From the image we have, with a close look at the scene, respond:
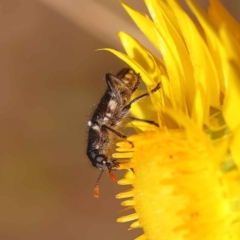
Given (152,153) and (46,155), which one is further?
(46,155)

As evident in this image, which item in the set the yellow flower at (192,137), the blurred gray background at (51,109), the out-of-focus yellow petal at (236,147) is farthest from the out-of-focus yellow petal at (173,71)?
the blurred gray background at (51,109)

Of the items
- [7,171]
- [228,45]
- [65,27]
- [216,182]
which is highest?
[65,27]

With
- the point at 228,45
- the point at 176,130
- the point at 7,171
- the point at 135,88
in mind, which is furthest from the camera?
the point at 7,171

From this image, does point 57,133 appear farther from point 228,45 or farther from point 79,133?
point 228,45

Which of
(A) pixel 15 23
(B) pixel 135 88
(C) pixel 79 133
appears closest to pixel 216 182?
(B) pixel 135 88

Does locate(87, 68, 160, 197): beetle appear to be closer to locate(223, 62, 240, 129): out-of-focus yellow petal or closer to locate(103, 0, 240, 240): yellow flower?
locate(103, 0, 240, 240): yellow flower

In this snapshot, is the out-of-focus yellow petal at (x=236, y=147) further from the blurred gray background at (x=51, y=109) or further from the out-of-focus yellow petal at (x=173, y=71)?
the blurred gray background at (x=51, y=109)
